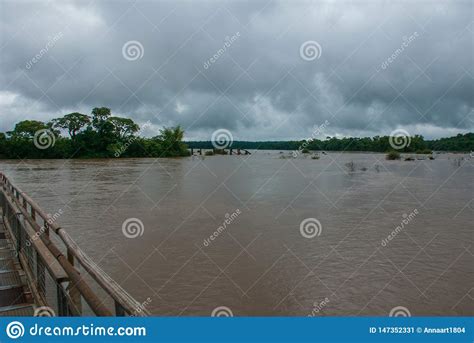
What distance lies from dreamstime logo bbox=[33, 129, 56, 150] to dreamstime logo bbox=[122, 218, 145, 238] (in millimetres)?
51445

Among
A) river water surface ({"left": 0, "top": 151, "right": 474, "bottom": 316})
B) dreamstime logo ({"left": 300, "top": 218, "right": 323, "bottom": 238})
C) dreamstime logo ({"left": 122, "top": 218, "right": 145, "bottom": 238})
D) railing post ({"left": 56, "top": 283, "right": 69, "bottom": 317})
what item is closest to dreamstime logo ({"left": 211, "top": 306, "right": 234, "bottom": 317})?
river water surface ({"left": 0, "top": 151, "right": 474, "bottom": 316})

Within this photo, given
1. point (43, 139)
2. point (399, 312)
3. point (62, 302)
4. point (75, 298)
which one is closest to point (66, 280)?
point (75, 298)

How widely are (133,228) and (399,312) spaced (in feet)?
25.0

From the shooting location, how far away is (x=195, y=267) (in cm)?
761

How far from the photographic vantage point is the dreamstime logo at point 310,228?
10200mm

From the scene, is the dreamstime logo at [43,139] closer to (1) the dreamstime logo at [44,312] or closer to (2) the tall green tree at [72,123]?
(2) the tall green tree at [72,123]

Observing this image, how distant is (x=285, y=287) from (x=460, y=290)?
314cm

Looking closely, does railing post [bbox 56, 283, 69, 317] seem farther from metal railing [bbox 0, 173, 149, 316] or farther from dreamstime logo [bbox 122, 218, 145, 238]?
dreamstime logo [bbox 122, 218, 145, 238]

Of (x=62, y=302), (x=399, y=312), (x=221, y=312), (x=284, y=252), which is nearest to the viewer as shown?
(x=62, y=302)

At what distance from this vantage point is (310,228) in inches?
427

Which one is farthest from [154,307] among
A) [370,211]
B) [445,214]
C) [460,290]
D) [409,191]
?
[409,191]
